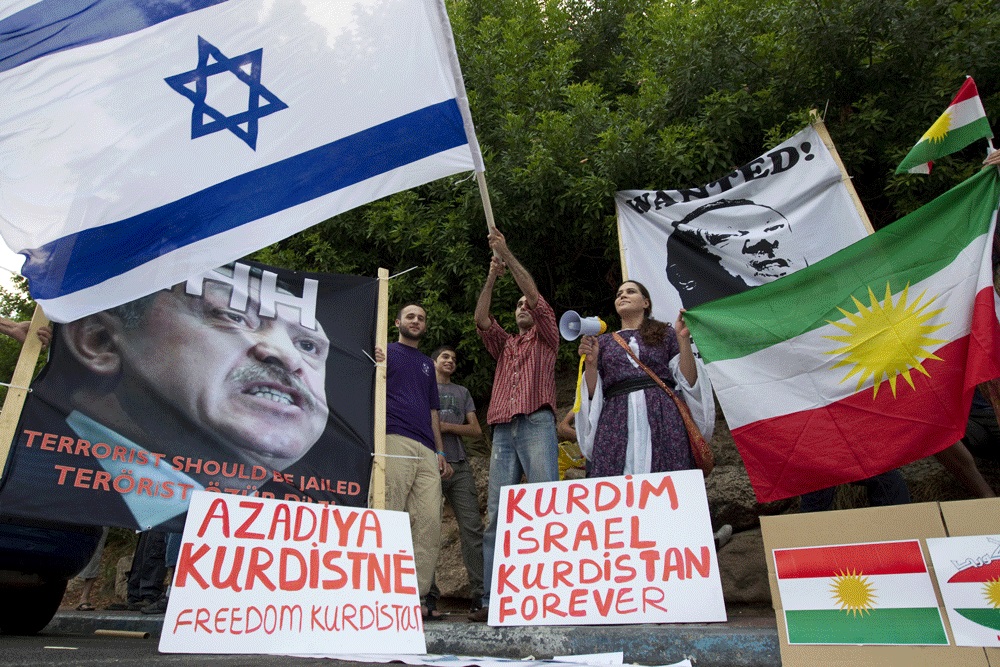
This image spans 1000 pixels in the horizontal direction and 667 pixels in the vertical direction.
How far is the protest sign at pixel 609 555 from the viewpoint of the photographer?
113 inches

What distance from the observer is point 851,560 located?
2352 millimetres

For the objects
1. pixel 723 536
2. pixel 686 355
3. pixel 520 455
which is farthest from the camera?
pixel 723 536

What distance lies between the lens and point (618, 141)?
591cm

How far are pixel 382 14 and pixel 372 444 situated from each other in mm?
2208

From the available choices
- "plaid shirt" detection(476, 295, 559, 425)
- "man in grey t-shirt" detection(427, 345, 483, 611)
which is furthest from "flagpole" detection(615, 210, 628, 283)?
"man in grey t-shirt" detection(427, 345, 483, 611)

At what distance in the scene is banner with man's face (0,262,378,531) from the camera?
10.9 ft

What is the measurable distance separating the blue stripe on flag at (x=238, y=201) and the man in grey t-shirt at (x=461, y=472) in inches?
74.5

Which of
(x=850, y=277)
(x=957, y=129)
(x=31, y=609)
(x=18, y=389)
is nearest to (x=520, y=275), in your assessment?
(x=850, y=277)

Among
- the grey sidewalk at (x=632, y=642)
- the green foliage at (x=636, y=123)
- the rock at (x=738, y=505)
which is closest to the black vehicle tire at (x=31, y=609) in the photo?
the grey sidewalk at (x=632, y=642)

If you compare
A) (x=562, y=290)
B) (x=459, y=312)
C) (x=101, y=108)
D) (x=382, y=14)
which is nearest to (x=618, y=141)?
(x=562, y=290)

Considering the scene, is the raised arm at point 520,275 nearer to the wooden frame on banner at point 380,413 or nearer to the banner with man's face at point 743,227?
the wooden frame on banner at point 380,413

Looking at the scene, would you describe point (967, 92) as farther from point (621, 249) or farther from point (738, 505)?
point (738, 505)

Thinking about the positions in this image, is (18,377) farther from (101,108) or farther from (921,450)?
(921,450)

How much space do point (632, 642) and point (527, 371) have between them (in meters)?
1.86
